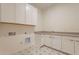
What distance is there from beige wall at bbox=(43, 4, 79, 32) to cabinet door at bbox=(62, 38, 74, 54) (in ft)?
0.47

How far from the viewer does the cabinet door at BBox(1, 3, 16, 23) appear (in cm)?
125

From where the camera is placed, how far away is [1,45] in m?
1.25

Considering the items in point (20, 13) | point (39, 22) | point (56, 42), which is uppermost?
point (20, 13)

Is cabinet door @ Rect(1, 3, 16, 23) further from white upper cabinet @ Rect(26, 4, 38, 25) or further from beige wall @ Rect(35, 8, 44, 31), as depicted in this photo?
beige wall @ Rect(35, 8, 44, 31)

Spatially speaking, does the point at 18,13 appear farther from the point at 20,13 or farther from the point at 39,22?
the point at 39,22

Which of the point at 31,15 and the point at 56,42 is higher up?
the point at 31,15

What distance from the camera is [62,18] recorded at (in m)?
1.32

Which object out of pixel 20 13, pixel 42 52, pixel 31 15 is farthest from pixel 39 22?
pixel 42 52

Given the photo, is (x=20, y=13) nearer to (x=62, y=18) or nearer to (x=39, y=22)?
(x=39, y=22)

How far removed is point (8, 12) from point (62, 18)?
69 centimetres

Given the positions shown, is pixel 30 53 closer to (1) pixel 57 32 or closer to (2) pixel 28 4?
(1) pixel 57 32

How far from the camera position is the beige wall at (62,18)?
4.17ft

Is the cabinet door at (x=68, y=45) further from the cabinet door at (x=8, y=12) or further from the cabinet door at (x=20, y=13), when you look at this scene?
the cabinet door at (x=8, y=12)
